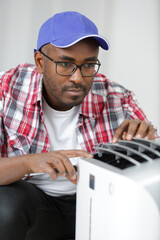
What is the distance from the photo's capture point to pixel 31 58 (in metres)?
1.95

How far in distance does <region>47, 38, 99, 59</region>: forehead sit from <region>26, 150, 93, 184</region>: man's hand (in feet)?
1.45

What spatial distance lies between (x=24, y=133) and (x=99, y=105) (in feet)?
1.23

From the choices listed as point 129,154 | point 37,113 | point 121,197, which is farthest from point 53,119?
point 121,197

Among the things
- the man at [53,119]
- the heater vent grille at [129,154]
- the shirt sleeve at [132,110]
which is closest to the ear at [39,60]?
the man at [53,119]

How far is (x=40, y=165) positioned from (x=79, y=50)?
0.50 metres

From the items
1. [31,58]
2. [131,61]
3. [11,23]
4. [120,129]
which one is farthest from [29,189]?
[131,61]

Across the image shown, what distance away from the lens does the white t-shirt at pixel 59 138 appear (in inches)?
52.1

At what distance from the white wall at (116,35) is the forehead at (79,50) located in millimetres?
818

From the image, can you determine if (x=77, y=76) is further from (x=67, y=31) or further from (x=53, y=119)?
(x=53, y=119)

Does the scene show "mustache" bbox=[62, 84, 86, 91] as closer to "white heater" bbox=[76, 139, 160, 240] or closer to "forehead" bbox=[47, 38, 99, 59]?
"forehead" bbox=[47, 38, 99, 59]

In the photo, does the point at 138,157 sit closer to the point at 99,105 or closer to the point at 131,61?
the point at 99,105

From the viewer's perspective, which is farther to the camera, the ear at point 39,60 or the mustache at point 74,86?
the ear at point 39,60

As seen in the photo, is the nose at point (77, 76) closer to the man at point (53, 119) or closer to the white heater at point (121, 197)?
the man at point (53, 119)

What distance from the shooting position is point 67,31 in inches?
46.0
